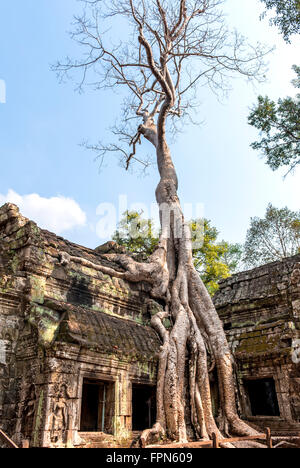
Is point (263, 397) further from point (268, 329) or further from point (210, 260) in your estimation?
point (210, 260)

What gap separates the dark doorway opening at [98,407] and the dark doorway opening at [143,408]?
2.35 feet

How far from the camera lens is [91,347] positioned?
17.2ft

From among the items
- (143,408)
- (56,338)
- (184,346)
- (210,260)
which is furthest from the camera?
(210,260)

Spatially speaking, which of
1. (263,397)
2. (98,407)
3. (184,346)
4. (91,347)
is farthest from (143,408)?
(263,397)

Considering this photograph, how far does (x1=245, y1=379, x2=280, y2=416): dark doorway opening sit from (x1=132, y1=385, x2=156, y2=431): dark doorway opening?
2.35 meters

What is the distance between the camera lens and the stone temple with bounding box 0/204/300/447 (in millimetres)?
4797

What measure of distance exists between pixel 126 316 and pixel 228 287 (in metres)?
3.64

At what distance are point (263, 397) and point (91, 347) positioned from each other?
4.64m

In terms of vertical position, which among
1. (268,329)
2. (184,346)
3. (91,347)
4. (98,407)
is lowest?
(98,407)

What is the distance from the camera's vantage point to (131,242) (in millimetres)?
17344

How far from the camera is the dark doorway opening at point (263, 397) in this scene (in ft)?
25.4

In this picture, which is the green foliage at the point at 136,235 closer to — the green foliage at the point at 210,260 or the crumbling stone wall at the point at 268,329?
the green foliage at the point at 210,260

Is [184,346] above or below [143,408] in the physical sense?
above
